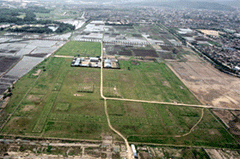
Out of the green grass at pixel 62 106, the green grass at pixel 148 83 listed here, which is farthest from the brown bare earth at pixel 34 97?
the green grass at pixel 148 83

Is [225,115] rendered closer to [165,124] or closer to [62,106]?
[165,124]

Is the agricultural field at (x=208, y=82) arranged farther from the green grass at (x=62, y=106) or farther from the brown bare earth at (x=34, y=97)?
the brown bare earth at (x=34, y=97)

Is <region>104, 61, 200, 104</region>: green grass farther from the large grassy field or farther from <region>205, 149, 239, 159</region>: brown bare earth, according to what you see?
<region>205, 149, 239, 159</region>: brown bare earth

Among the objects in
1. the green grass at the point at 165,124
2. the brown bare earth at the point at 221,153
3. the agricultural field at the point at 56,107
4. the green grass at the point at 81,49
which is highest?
the green grass at the point at 81,49

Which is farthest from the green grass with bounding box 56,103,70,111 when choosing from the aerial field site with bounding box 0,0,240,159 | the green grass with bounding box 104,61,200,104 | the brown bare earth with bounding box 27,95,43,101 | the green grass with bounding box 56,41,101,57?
the green grass with bounding box 56,41,101,57

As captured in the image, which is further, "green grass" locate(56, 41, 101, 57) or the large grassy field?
"green grass" locate(56, 41, 101, 57)

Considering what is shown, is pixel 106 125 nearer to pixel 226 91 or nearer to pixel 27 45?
pixel 226 91

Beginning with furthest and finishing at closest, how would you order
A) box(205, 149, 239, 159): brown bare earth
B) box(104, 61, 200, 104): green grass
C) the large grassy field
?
1. box(104, 61, 200, 104): green grass
2. the large grassy field
3. box(205, 149, 239, 159): brown bare earth
